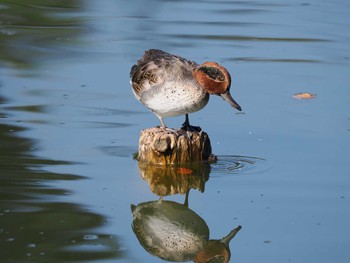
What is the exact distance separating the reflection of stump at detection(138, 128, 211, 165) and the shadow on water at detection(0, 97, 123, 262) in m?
0.66

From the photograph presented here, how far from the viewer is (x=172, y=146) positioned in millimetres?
8664

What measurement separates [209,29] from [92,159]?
5525 mm

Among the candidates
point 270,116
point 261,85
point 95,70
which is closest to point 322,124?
point 270,116

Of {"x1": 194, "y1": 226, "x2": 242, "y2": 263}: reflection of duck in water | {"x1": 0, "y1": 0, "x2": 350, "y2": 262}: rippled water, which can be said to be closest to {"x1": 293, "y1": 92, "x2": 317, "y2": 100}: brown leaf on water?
{"x1": 0, "y1": 0, "x2": 350, "y2": 262}: rippled water

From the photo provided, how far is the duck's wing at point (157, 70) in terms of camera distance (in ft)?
28.2

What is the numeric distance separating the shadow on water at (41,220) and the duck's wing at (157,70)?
0.95 meters

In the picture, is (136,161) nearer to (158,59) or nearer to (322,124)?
(158,59)

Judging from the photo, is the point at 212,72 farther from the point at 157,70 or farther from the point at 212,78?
the point at 157,70

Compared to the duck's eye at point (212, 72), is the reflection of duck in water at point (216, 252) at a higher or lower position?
lower

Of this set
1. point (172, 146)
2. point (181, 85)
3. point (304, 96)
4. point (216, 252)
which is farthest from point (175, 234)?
point (304, 96)

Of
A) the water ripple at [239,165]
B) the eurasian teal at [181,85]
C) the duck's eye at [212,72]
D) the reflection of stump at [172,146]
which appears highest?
the duck's eye at [212,72]

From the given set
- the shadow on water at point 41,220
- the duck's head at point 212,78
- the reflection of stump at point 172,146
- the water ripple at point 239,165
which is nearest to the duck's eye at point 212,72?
the duck's head at point 212,78

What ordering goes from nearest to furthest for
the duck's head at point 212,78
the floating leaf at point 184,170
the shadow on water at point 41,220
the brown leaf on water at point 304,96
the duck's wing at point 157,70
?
the shadow on water at point 41,220, the duck's head at point 212,78, the duck's wing at point 157,70, the floating leaf at point 184,170, the brown leaf on water at point 304,96

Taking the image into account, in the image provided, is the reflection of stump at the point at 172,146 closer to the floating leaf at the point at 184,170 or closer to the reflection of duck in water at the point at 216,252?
the floating leaf at the point at 184,170
